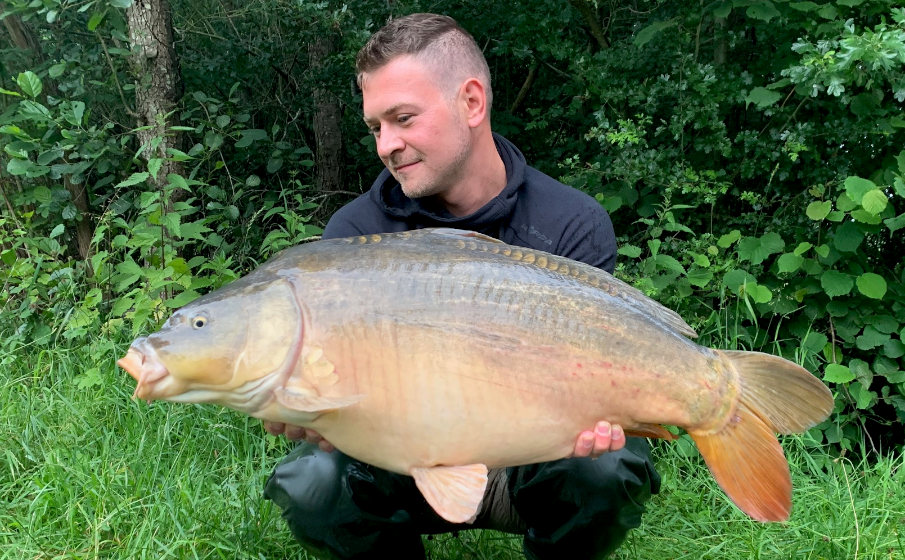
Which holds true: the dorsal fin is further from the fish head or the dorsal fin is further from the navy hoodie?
the navy hoodie

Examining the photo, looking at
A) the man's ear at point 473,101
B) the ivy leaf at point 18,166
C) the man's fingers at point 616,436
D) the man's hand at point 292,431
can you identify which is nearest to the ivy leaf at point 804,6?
the man's ear at point 473,101

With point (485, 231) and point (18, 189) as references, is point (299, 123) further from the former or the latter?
point (485, 231)

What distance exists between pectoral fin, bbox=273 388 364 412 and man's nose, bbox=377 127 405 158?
0.69 metres

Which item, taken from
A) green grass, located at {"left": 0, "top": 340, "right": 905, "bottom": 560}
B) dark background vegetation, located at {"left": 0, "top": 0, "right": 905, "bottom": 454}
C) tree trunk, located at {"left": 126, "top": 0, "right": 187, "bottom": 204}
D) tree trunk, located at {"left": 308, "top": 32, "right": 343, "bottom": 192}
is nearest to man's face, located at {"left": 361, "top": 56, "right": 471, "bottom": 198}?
green grass, located at {"left": 0, "top": 340, "right": 905, "bottom": 560}

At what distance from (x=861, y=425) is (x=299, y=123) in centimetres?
307

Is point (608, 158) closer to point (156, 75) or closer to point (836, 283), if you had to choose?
point (836, 283)

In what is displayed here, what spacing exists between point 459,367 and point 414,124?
674mm

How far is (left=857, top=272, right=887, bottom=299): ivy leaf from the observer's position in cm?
266

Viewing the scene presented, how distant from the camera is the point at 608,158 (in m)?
3.45

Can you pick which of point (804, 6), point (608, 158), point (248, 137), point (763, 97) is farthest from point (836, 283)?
point (248, 137)

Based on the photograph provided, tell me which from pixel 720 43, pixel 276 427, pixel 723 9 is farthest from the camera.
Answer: pixel 720 43

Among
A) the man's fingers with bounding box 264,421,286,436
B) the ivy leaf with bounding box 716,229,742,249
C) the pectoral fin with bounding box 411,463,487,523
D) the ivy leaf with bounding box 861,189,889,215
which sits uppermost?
the man's fingers with bounding box 264,421,286,436

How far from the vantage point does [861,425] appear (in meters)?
2.85

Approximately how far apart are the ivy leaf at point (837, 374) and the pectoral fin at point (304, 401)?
1.95 m
